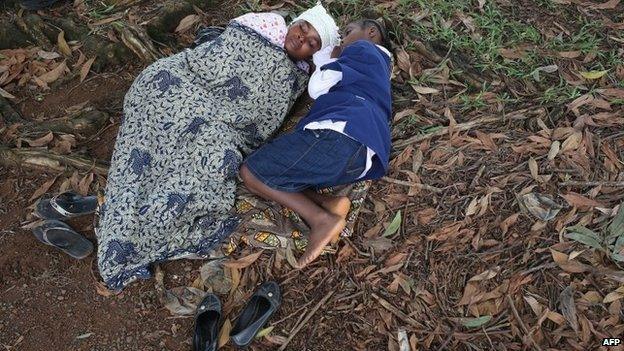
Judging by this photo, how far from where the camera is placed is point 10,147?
3.74 meters

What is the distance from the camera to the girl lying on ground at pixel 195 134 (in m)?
3.13

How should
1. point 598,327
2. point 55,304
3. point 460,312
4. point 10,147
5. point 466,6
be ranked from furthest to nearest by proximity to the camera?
point 466,6
point 10,147
point 55,304
point 460,312
point 598,327

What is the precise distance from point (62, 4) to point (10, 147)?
144cm

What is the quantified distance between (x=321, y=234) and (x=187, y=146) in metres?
0.98

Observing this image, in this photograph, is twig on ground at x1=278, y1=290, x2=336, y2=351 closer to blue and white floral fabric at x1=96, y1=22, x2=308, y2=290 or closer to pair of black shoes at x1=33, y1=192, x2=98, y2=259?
blue and white floral fabric at x1=96, y1=22, x2=308, y2=290

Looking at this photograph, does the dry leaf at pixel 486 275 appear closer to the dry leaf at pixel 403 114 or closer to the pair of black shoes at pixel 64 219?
the dry leaf at pixel 403 114

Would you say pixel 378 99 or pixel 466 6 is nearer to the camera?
pixel 378 99

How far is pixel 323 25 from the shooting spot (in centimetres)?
367

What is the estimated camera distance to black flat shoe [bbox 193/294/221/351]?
9.58 ft

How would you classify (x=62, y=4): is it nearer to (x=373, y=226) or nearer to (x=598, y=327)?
(x=373, y=226)

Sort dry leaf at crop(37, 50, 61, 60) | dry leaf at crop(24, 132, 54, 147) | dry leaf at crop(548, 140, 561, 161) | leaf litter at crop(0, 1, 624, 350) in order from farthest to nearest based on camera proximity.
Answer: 1. dry leaf at crop(37, 50, 61, 60)
2. dry leaf at crop(24, 132, 54, 147)
3. dry leaf at crop(548, 140, 561, 161)
4. leaf litter at crop(0, 1, 624, 350)

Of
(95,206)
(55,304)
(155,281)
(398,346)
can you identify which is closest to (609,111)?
(398,346)

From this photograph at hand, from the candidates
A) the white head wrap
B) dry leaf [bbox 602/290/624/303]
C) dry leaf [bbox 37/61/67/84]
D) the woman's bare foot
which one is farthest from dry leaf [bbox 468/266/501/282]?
dry leaf [bbox 37/61/67/84]

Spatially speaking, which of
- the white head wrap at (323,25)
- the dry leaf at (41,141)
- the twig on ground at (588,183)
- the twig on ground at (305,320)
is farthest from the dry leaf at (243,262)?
the twig on ground at (588,183)
